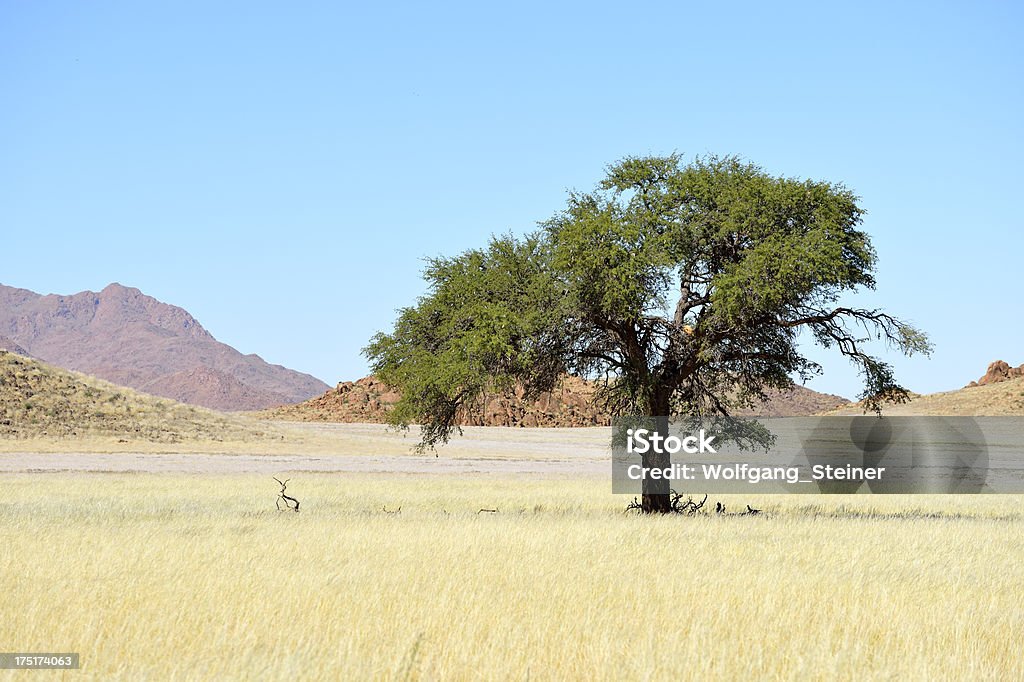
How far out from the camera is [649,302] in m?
25.2

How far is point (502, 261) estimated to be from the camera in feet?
89.4

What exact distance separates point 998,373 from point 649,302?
17130cm

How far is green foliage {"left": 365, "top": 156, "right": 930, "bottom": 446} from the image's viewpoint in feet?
81.1

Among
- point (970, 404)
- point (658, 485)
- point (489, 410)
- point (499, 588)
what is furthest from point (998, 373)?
point (499, 588)

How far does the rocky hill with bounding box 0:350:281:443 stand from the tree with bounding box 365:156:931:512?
48.1 metres

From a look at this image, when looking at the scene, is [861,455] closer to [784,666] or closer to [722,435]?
[722,435]

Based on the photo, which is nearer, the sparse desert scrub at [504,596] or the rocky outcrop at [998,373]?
the sparse desert scrub at [504,596]

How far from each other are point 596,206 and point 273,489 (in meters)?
17.2

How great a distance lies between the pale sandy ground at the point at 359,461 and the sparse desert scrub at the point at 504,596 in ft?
86.4

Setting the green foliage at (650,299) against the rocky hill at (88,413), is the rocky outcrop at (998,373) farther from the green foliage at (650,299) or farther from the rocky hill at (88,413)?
the green foliage at (650,299)

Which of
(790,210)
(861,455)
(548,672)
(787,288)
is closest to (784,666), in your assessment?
(548,672)

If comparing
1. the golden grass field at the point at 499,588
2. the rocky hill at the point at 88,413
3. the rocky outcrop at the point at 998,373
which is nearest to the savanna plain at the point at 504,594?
the golden grass field at the point at 499,588

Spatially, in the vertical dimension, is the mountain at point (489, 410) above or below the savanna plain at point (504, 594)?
above

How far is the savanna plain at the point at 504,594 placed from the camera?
9.54 m
